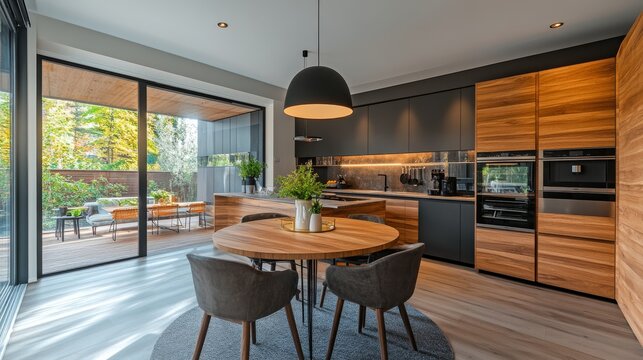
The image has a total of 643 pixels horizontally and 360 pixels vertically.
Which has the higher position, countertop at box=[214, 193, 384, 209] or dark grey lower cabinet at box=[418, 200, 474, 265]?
countertop at box=[214, 193, 384, 209]

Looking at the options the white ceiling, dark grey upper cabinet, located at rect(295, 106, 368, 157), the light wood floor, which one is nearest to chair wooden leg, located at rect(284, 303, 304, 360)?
the light wood floor

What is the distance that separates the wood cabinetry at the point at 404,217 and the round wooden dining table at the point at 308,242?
194 centimetres

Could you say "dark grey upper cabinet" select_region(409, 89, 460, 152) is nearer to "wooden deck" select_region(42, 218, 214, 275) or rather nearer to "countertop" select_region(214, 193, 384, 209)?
"countertop" select_region(214, 193, 384, 209)

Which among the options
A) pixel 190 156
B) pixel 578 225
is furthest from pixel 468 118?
pixel 190 156

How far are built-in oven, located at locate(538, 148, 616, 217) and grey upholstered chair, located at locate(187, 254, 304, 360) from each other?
2.96 m

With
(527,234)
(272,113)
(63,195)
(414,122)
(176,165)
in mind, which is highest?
(272,113)

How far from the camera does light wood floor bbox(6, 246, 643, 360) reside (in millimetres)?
1951

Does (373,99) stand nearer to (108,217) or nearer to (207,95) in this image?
(207,95)

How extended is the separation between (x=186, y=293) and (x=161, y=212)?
1.98 m

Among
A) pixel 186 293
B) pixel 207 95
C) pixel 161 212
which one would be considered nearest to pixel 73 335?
pixel 186 293

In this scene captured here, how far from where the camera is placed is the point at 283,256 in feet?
5.12

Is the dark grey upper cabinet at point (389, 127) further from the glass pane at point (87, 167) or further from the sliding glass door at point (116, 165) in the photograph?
the glass pane at point (87, 167)

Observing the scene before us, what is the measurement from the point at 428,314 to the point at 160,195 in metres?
3.74

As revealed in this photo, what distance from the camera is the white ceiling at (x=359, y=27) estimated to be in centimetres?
262
